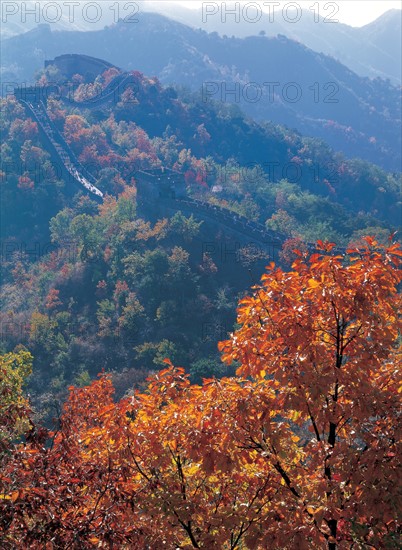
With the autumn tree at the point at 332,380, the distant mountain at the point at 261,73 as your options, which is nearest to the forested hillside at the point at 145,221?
the autumn tree at the point at 332,380

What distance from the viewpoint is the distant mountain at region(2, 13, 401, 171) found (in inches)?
5635

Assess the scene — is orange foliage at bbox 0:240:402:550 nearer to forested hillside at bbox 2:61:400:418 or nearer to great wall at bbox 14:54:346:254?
great wall at bbox 14:54:346:254

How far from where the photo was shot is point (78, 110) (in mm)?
84375

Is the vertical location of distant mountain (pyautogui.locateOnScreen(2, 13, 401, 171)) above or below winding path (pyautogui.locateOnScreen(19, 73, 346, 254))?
below

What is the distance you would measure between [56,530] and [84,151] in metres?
68.2

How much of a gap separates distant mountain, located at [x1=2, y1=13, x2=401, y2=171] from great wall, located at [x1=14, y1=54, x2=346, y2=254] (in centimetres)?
4391

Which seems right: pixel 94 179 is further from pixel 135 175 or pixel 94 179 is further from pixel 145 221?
pixel 145 221

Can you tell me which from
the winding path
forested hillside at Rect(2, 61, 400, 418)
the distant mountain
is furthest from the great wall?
the distant mountain

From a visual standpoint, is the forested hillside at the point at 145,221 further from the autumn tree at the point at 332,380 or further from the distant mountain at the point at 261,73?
the distant mountain at the point at 261,73

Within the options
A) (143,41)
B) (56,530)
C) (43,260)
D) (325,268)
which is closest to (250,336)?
(325,268)

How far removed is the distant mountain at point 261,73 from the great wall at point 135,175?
1729 inches

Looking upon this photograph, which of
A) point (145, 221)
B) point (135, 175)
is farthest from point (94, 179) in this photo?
point (145, 221)

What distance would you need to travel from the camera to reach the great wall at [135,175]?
49969 mm

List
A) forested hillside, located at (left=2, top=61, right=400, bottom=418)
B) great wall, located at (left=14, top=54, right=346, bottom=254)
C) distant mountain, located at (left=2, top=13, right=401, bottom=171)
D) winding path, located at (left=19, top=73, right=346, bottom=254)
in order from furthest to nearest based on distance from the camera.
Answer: distant mountain, located at (left=2, top=13, right=401, bottom=171), great wall, located at (left=14, top=54, right=346, bottom=254), winding path, located at (left=19, top=73, right=346, bottom=254), forested hillside, located at (left=2, top=61, right=400, bottom=418)
